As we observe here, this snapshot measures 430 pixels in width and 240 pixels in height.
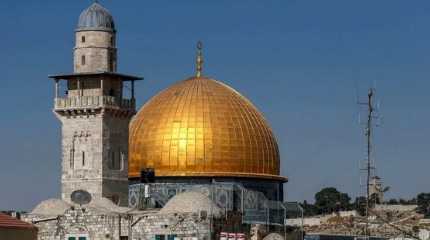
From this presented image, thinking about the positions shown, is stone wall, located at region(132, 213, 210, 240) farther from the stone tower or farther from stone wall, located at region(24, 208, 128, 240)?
the stone tower

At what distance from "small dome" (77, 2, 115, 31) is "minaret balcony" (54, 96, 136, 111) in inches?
147

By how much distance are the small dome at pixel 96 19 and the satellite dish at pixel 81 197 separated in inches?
348

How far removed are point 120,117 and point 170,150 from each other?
6.88m

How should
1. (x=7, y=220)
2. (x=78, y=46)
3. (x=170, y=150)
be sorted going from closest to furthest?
(x=7, y=220), (x=78, y=46), (x=170, y=150)

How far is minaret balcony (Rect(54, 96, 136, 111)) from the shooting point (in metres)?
80.8

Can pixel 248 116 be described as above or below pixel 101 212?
above

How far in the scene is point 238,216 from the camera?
76.5 m

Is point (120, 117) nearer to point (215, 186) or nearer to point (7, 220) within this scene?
point (215, 186)

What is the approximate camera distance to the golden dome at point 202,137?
87.8 meters

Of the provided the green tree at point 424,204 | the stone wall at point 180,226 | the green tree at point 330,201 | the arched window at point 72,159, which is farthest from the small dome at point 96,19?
the green tree at point 330,201

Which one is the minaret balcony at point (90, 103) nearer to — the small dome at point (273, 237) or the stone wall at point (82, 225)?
the stone wall at point (82, 225)

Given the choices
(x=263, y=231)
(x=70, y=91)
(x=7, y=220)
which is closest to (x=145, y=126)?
(x=70, y=91)

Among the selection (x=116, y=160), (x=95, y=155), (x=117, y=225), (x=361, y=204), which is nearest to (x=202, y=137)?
(x=116, y=160)

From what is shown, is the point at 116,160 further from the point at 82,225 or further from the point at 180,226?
the point at 180,226
